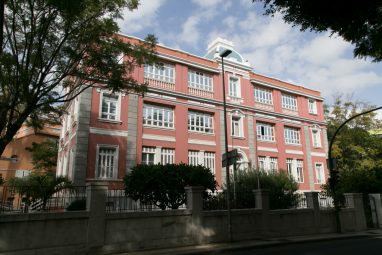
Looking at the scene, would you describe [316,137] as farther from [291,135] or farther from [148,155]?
[148,155]

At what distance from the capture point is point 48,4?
1027 cm

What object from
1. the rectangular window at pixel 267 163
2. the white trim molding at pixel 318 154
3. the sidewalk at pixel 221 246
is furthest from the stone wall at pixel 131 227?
the white trim molding at pixel 318 154

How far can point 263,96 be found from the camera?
31.4 m

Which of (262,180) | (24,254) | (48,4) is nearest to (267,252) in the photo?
(24,254)

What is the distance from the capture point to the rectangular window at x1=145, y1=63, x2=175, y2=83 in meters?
24.3

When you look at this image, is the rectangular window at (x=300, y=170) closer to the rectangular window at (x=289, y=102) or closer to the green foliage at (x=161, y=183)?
the rectangular window at (x=289, y=102)

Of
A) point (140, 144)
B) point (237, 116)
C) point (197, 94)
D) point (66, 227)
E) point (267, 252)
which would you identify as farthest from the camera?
point (237, 116)

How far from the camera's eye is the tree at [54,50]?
425 inches

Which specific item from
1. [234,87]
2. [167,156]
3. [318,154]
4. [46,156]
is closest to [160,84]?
[167,156]

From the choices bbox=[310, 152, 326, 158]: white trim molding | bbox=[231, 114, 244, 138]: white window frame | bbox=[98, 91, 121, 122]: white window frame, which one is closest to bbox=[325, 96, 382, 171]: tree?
bbox=[310, 152, 326, 158]: white trim molding

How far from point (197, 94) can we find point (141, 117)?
19.0 feet

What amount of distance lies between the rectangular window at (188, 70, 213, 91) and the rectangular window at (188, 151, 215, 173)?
5688mm

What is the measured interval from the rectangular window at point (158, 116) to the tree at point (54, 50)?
1009cm

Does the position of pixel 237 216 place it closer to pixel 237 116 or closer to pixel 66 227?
pixel 66 227
